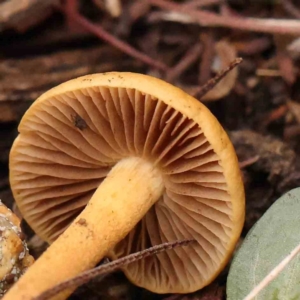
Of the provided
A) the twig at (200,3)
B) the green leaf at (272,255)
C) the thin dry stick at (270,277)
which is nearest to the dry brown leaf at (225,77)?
the twig at (200,3)

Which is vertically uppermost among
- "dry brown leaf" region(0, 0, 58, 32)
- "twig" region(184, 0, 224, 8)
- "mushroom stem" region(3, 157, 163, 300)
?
"dry brown leaf" region(0, 0, 58, 32)

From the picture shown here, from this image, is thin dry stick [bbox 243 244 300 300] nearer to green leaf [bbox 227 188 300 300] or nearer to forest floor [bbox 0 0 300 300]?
green leaf [bbox 227 188 300 300]

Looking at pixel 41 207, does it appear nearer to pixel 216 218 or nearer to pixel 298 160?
pixel 216 218

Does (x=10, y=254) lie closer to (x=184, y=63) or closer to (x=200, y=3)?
(x=184, y=63)

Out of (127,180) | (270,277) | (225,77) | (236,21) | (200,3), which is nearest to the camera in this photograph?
(270,277)

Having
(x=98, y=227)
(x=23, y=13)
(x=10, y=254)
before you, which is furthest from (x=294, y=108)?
(x=10, y=254)

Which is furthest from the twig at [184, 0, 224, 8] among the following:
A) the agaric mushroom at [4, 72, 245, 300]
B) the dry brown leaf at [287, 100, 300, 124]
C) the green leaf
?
the green leaf
